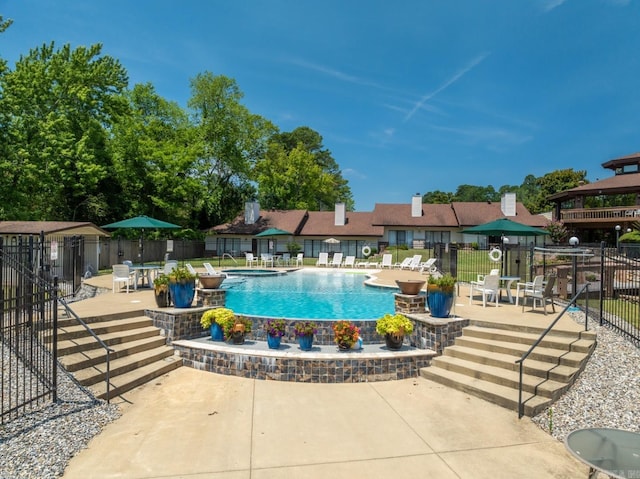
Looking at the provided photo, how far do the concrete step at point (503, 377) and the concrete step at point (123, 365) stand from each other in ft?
17.4

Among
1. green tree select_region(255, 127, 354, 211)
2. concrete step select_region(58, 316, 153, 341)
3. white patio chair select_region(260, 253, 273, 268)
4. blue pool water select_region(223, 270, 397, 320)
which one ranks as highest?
green tree select_region(255, 127, 354, 211)

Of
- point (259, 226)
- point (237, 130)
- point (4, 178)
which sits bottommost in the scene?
point (259, 226)

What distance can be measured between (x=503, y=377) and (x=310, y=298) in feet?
26.6

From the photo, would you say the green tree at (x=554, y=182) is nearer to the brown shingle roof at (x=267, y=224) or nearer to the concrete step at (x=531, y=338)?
the brown shingle roof at (x=267, y=224)

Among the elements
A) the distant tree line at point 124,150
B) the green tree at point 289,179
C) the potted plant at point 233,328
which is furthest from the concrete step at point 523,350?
the green tree at point 289,179

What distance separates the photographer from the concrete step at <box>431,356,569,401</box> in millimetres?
5246

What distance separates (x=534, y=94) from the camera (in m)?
21.6

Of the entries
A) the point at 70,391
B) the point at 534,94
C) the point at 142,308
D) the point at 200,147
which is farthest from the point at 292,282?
the point at 200,147

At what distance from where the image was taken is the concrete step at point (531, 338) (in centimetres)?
609

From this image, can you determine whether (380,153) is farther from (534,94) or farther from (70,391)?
(70,391)

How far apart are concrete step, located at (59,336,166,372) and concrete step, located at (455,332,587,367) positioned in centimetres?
613

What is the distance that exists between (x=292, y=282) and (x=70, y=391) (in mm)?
12444

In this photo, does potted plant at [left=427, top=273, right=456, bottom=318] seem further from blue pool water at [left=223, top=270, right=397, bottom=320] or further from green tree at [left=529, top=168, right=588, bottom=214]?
green tree at [left=529, top=168, right=588, bottom=214]

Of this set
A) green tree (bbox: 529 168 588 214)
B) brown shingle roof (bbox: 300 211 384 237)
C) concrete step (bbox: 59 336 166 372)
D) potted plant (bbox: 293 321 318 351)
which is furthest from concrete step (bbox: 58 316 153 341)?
green tree (bbox: 529 168 588 214)
